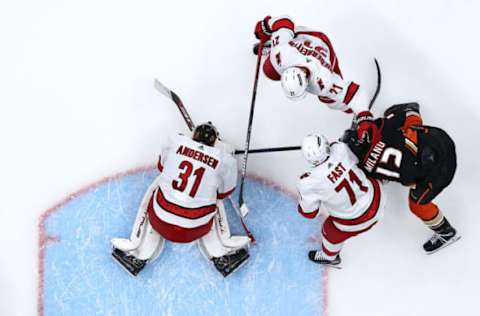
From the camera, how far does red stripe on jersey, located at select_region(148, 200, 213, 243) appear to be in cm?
295

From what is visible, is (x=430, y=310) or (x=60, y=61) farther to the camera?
(x=60, y=61)

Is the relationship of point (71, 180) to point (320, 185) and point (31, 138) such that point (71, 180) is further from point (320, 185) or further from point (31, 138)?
point (320, 185)

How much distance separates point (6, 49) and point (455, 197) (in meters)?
3.07

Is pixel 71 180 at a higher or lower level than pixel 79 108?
lower

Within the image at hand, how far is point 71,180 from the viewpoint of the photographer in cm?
343

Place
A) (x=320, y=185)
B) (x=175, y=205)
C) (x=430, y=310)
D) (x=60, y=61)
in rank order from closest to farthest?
(x=320, y=185), (x=175, y=205), (x=430, y=310), (x=60, y=61)

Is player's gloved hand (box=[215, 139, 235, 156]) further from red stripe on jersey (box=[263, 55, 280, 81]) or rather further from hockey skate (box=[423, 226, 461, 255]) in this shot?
hockey skate (box=[423, 226, 461, 255])

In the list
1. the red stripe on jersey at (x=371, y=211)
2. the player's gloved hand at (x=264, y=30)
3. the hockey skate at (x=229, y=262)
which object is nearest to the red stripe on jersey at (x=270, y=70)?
the player's gloved hand at (x=264, y=30)

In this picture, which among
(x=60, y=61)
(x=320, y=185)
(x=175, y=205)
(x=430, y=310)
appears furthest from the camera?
(x=60, y=61)

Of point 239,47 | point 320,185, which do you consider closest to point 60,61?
point 239,47

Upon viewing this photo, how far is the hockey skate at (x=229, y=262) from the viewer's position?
3.22 meters

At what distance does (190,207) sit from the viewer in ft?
9.48

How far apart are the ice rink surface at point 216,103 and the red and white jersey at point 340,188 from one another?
0.60 metres

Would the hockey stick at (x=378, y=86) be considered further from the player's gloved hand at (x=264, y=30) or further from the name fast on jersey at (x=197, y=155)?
the name fast on jersey at (x=197, y=155)
